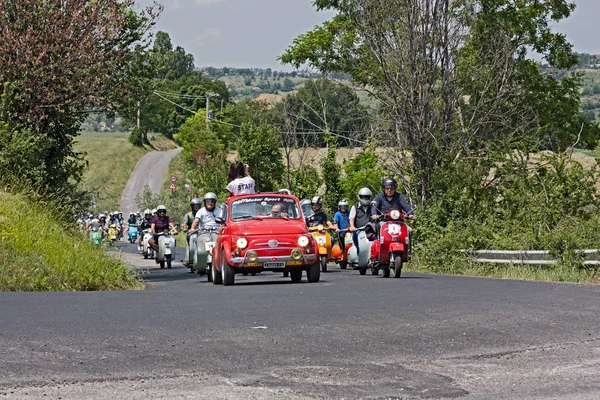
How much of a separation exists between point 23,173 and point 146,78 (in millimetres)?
7153

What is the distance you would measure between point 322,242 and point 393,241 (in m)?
6.97

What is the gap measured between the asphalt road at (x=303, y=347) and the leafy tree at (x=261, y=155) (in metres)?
50.9

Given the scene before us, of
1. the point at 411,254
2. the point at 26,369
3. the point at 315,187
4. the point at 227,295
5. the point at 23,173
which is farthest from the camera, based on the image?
the point at 315,187

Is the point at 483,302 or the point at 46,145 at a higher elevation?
the point at 46,145

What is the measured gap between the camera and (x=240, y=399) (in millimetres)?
7973

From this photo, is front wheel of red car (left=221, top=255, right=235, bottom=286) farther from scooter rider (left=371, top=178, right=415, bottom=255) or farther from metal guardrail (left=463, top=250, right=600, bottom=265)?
metal guardrail (left=463, top=250, right=600, bottom=265)

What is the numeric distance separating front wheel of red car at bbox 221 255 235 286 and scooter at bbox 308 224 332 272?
7445 mm

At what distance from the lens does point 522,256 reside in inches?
1018

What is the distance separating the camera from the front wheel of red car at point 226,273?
21641 millimetres

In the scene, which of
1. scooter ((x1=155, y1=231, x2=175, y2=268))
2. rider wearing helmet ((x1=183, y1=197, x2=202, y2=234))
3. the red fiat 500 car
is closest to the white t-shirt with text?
the red fiat 500 car

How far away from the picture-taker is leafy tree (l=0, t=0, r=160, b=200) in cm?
2836

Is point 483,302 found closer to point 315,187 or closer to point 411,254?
point 411,254

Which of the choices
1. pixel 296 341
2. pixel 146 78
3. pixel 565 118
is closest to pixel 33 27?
pixel 146 78

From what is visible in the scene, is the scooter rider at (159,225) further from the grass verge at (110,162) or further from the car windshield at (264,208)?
the grass verge at (110,162)
